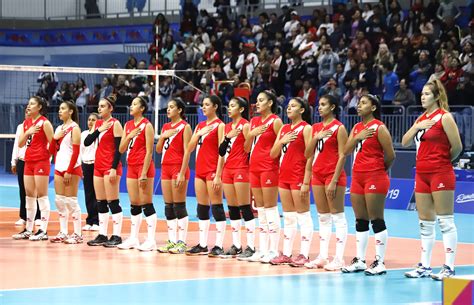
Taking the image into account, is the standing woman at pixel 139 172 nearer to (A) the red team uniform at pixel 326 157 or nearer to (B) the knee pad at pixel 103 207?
(B) the knee pad at pixel 103 207

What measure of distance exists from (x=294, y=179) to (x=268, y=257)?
114cm

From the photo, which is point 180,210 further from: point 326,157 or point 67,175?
point 326,157

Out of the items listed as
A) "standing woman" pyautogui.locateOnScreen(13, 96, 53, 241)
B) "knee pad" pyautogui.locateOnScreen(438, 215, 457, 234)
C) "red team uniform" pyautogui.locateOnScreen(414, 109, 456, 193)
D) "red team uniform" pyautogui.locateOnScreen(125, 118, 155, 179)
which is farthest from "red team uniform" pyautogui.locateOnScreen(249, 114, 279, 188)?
"standing woman" pyautogui.locateOnScreen(13, 96, 53, 241)

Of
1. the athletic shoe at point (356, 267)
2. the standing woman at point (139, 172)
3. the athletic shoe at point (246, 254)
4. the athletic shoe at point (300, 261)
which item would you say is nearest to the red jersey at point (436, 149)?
the athletic shoe at point (356, 267)

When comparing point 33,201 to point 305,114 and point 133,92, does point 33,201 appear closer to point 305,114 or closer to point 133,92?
point 305,114

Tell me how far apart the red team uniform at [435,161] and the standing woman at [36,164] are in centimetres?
620

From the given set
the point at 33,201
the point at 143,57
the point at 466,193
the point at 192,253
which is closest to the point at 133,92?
the point at 143,57

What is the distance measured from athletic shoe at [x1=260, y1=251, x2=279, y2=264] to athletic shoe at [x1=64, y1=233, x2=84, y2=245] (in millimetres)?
3360

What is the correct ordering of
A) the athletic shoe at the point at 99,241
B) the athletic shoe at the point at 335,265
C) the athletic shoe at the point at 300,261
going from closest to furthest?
the athletic shoe at the point at 335,265 < the athletic shoe at the point at 300,261 < the athletic shoe at the point at 99,241

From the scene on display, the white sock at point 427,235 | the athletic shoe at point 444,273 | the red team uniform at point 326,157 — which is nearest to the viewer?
the athletic shoe at point 444,273

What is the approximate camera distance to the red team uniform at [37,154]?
1473 centimetres

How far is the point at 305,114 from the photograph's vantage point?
12438 millimetres

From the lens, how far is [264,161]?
12492 millimetres

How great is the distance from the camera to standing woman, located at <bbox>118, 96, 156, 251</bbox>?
13.6 m
